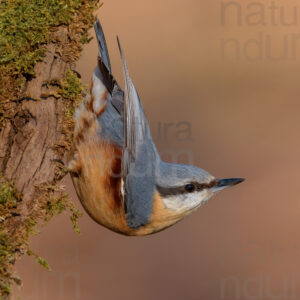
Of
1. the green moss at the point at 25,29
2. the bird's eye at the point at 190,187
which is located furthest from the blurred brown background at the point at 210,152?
the green moss at the point at 25,29

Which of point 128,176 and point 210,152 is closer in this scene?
point 128,176

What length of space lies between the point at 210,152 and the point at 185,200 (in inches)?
133

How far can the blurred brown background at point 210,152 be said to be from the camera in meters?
5.25

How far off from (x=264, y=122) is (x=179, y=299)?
8.09 ft

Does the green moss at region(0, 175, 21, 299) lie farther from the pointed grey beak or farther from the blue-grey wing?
the pointed grey beak

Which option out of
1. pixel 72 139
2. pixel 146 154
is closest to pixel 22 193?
pixel 72 139

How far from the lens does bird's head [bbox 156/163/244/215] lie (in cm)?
285

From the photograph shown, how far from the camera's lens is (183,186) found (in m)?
2.86

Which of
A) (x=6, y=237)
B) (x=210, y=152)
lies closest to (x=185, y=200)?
(x=6, y=237)

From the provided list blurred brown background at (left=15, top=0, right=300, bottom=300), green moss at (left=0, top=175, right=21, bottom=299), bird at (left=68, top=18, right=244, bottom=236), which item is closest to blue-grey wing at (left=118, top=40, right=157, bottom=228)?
bird at (left=68, top=18, right=244, bottom=236)

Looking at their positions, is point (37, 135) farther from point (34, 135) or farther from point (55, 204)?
point (55, 204)

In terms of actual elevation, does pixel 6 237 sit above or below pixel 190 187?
below

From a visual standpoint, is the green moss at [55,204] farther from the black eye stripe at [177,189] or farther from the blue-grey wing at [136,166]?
the black eye stripe at [177,189]

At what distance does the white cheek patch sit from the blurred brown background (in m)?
2.25
